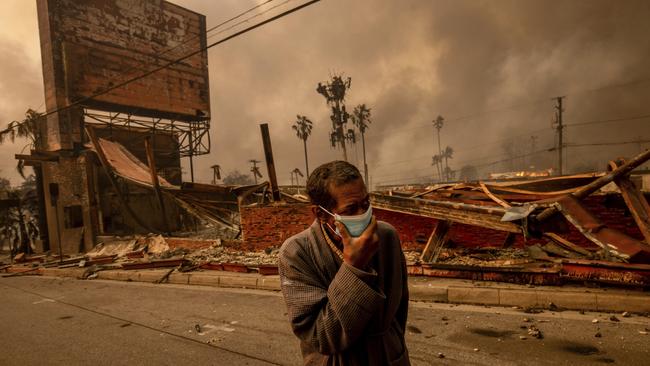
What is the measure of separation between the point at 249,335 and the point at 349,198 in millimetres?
3774

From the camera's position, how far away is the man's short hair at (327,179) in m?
1.46

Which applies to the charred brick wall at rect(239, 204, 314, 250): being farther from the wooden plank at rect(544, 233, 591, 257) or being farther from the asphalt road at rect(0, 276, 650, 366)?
the wooden plank at rect(544, 233, 591, 257)

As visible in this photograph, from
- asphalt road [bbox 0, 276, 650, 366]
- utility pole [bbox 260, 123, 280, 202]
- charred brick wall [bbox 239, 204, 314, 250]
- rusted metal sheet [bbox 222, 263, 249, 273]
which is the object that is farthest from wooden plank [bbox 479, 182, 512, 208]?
rusted metal sheet [bbox 222, 263, 249, 273]

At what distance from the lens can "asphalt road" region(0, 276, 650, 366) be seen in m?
3.50

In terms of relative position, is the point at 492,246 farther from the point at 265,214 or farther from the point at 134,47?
the point at 134,47

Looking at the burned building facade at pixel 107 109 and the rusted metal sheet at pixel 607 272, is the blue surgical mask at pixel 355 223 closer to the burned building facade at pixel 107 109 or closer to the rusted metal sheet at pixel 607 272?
the rusted metal sheet at pixel 607 272

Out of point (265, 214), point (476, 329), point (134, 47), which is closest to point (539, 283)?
point (476, 329)

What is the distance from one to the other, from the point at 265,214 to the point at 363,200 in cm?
904

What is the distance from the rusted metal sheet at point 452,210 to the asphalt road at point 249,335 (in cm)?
148

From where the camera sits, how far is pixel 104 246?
54.0 ft

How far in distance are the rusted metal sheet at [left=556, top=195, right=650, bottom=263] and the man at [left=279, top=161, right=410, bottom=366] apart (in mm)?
4587

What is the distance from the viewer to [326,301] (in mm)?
1405

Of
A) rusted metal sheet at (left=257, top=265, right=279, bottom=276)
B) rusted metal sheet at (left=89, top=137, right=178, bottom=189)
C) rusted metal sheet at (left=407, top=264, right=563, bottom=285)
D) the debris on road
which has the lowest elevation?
rusted metal sheet at (left=257, top=265, right=279, bottom=276)

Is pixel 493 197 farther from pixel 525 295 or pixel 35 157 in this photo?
pixel 35 157
